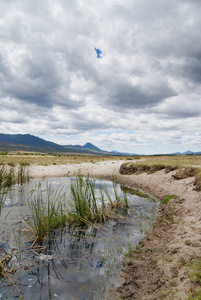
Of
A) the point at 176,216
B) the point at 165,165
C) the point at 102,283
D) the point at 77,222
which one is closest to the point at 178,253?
the point at 102,283

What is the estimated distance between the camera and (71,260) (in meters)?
6.48

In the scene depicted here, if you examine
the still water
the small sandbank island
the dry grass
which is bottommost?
the still water

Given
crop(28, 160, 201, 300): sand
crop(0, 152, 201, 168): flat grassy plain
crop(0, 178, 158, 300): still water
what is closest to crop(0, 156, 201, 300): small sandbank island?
crop(28, 160, 201, 300): sand

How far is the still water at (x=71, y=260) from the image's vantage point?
16.5 feet

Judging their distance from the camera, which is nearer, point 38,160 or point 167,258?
point 167,258

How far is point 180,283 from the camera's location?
14.2 feet

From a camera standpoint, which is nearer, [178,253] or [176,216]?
[178,253]

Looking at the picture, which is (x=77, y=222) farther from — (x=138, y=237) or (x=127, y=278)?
(x=127, y=278)

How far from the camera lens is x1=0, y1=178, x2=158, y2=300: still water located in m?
5.03

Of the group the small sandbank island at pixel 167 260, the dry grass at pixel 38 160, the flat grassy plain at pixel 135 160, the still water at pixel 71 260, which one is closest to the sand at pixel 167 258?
the small sandbank island at pixel 167 260

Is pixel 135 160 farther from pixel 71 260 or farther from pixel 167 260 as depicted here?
pixel 167 260

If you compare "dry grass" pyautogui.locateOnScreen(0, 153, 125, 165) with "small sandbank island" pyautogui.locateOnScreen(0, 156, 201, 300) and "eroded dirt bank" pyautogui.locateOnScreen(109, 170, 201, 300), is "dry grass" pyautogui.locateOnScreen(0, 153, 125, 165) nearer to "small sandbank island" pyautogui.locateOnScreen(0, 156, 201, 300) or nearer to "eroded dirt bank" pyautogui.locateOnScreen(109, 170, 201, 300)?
"small sandbank island" pyautogui.locateOnScreen(0, 156, 201, 300)

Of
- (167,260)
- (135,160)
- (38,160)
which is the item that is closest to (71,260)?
(167,260)

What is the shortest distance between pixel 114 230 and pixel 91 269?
325 cm
